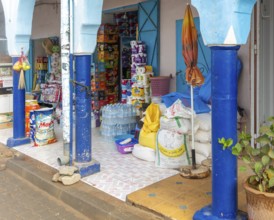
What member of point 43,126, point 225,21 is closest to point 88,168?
point 43,126

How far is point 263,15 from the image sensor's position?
575 cm

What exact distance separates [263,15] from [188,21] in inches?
68.9

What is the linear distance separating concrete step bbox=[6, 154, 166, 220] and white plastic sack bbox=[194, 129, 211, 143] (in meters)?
1.78

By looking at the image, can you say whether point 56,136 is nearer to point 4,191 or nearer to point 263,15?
point 4,191

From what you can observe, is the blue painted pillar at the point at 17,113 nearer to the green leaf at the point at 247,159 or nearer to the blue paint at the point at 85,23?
the blue paint at the point at 85,23

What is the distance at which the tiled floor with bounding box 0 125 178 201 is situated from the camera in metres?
4.81

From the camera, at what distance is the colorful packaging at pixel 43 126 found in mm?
6871

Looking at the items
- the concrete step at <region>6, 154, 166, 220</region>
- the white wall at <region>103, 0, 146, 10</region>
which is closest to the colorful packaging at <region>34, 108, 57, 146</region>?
the concrete step at <region>6, 154, 166, 220</region>

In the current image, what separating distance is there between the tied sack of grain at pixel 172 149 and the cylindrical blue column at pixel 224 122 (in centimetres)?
193

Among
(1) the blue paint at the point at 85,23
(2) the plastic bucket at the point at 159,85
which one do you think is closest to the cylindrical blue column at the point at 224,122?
(1) the blue paint at the point at 85,23

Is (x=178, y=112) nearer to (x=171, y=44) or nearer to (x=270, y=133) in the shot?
(x=270, y=133)

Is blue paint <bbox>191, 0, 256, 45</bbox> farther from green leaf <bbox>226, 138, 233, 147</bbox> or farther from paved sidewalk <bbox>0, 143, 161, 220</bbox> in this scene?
paved sidewalk <bbox>0, 143, 161, 220</bbox>

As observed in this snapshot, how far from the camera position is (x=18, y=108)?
716 centimetres

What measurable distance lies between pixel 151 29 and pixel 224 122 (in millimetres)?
5189
